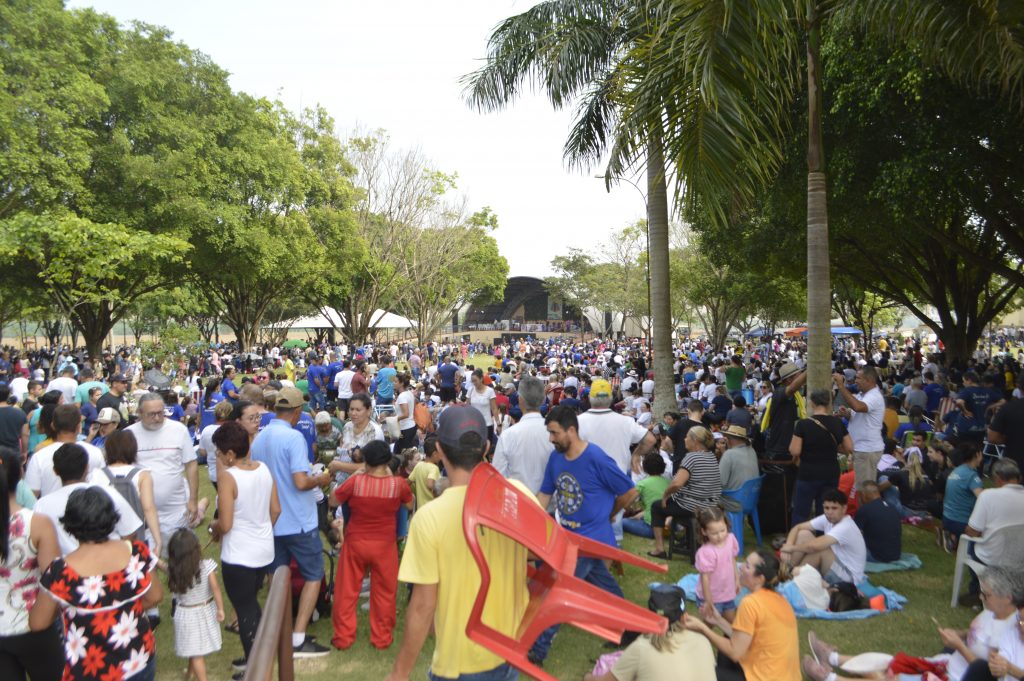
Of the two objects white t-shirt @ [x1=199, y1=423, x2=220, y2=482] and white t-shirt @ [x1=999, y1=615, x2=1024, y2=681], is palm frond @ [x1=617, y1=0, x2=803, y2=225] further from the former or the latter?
white t-shirt @ [x1=199, y1=423, x2=220, y2=482]

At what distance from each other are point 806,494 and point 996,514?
1.53 metres

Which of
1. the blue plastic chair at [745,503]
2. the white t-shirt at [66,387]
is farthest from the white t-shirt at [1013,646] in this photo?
the white t-shirt at [66,387]

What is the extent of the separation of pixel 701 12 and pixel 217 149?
70.5 ft

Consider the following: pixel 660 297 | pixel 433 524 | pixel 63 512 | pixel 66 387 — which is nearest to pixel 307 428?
pixel 63 512

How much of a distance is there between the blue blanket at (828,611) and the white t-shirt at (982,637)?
4.22 ft

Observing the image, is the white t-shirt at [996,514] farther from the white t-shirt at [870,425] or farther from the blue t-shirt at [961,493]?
the white t-shirt at [870,425]

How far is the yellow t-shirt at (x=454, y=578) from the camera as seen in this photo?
8.69ft

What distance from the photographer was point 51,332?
46906 millimetres

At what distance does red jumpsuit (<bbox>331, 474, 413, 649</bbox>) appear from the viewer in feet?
15.6

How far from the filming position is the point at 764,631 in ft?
12.7

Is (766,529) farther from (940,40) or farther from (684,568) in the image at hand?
(940,40)

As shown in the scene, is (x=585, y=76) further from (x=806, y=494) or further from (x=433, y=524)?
(x=433, y=524)

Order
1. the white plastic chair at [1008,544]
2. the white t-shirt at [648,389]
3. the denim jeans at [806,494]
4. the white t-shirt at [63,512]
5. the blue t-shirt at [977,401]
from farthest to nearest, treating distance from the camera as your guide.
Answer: the white t-shirt at [648,389] < the blue t-shirt at [977,401] < the denim jeans at [806,494] < the white plastic chair at [1008,544] < the white t-shirt at [63,512]

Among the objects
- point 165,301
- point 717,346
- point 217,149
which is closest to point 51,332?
point 165,301
